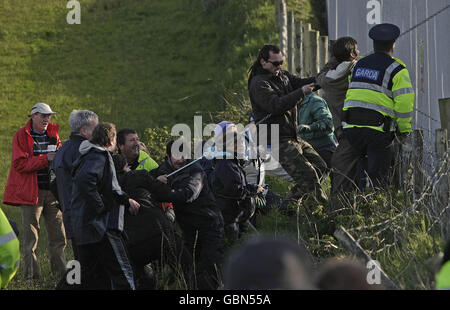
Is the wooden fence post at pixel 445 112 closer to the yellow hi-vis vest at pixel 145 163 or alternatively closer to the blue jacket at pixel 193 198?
the blue jacket at pixel 193 198

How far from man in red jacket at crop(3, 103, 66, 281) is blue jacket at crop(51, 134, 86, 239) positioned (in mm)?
970

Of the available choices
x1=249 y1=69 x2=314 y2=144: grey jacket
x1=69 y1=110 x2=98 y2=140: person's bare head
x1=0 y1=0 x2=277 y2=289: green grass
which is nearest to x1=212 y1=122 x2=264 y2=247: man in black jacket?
x1=249 y1=69 x2=314 y2=144: grey jacket

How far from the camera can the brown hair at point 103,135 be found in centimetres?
747

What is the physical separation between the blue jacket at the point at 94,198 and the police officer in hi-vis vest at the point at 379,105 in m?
2.55

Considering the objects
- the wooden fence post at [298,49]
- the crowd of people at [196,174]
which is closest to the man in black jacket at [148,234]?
the crowd of people at [196,174]

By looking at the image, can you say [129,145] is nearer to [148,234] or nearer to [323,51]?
[148,234]

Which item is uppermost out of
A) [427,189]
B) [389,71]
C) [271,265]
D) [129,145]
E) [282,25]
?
[282,25]

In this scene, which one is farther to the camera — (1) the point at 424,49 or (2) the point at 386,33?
(1) the point at 424,49

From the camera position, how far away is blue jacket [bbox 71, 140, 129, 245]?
734cm

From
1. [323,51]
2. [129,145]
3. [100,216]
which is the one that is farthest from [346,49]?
[323,51]

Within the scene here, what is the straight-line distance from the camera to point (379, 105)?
8781 millimetres

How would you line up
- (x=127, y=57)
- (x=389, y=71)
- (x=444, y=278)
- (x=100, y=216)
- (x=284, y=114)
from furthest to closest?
1. (x=127, y=57)
2. (x=284, y=114)
3. (x=389, y=71)
4. (x=100, y=216)
5. (x=444, y=278)

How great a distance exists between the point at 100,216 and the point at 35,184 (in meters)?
2.65

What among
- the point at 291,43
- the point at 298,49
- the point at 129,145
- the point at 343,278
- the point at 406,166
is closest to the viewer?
the point at 343,278
